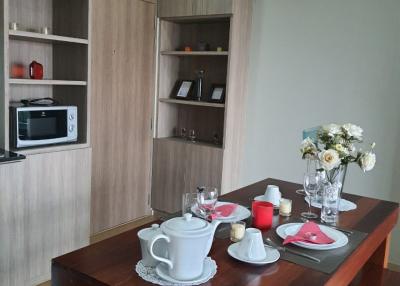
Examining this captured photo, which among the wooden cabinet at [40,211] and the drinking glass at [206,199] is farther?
the wooden cabinet at [40,211]

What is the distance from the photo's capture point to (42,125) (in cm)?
274

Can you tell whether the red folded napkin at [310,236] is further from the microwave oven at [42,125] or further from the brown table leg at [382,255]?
the microwave oven at [42,125]

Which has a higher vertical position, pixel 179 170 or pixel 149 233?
pixel 149 233

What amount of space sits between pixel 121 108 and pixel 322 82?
1762mm

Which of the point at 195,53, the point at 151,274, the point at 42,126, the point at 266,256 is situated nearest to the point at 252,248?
the point at 266,256

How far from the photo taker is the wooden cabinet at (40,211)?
2.47 metres

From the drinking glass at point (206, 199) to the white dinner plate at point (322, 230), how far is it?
294 mm

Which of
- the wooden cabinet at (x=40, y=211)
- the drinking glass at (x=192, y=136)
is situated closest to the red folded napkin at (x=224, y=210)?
the wooden cabinet at (x=40, y=211)

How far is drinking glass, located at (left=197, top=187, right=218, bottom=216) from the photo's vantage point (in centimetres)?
173

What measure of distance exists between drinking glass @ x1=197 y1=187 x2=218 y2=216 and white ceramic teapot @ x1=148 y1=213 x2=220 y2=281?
48 cm

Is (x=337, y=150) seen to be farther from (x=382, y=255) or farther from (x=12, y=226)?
(x=12, y=226)

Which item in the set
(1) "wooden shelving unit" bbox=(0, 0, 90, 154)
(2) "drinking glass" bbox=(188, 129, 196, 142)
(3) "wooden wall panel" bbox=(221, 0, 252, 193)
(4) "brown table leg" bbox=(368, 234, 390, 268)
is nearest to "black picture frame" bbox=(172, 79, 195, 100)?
(2) "drinking glass" bbox=(188, 129, 196, 142)

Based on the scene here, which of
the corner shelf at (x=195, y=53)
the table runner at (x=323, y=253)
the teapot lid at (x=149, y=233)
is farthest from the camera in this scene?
the corner shelf at (x=195, y=53)

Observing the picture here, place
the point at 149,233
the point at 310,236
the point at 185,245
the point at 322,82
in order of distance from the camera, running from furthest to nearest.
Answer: the point at 322,82
the point at 310,236
the point at 149,233
the point at 185,245
